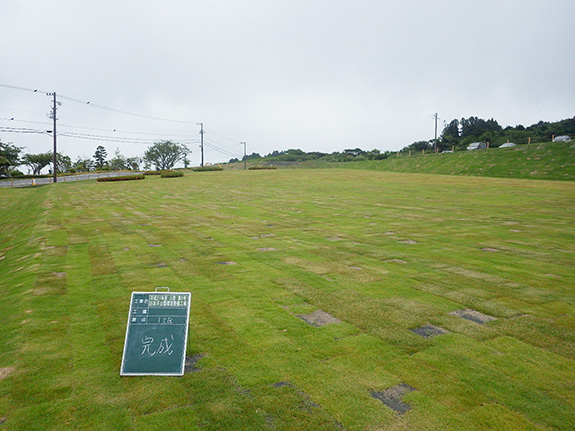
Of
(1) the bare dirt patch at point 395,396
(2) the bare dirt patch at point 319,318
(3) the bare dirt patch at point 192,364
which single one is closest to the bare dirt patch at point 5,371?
(3) the bare dirt patch at point 192,364

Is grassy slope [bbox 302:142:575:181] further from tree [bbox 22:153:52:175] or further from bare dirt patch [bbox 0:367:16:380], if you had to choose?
tree [bbox 22:153:52:175]

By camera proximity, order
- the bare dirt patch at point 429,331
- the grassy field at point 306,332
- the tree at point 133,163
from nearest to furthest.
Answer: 1. the grassy field at point 306,332
2. the bare dirt patch at point 429,331
3. the tree at point 133,163

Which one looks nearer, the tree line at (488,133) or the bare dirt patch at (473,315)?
the bare dirt patch at (473,315)

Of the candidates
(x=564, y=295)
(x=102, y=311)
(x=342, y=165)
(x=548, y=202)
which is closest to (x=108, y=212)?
(x=102, y=311)

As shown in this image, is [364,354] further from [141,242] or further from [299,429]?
[141,242]

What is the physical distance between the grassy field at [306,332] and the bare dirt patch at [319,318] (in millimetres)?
31

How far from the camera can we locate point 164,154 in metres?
115

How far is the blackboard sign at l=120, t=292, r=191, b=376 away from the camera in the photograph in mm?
4062

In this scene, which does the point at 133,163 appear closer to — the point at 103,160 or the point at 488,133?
the point at 103,160

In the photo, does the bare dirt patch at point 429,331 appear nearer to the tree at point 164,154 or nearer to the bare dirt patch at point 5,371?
the bare dirt patch at point 5,371

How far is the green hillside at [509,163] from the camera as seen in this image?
125ft

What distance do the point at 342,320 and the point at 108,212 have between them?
53.0ft

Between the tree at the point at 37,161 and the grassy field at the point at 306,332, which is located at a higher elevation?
the tree at the point at 37,161

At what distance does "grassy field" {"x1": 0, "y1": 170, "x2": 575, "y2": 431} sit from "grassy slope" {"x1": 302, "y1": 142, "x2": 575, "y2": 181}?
106 feet
